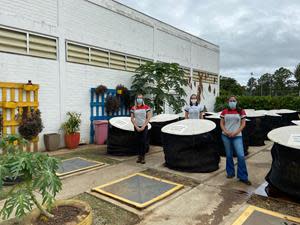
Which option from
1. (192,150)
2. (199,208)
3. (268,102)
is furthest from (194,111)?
(268,102)

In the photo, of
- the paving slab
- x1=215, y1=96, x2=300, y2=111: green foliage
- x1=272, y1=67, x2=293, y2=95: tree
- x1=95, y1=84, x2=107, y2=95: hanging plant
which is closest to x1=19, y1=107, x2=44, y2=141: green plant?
x1=95, y1=84, x2=107, y2=95: hanging plant

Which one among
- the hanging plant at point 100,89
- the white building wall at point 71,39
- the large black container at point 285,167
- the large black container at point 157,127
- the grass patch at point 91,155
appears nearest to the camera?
the large black container at point 285,167

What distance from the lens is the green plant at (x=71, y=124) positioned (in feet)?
26.3

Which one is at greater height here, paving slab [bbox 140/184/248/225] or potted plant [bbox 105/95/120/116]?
potted plant [bbox 105/95/120/116]

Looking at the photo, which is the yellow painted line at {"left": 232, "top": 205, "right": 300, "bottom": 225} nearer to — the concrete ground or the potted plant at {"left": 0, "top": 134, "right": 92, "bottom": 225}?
the concrete ground

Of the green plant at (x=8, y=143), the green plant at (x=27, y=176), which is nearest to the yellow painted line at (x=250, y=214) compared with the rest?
the green plant at (x=27, y=176)

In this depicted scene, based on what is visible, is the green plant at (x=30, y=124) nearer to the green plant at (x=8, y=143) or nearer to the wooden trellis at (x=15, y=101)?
the wooden trellis at (x=15, y=101)

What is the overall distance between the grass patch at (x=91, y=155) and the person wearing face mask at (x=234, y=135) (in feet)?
8.86

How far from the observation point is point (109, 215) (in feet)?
11.3

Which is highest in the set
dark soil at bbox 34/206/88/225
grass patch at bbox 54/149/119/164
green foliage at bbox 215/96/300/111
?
green foliage at bbox 215/96/300/111

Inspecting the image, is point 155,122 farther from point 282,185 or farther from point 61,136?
point 282,185

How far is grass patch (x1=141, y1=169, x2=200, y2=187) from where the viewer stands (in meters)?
4.63

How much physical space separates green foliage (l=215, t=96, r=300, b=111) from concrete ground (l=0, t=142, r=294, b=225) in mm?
11332

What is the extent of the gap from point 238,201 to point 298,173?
932mm
